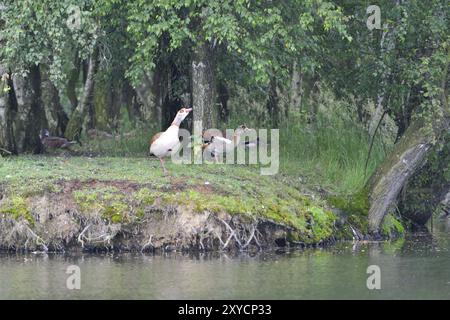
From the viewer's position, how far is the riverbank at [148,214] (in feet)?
59.7

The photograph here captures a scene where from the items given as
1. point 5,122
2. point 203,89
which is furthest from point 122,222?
point 5,122

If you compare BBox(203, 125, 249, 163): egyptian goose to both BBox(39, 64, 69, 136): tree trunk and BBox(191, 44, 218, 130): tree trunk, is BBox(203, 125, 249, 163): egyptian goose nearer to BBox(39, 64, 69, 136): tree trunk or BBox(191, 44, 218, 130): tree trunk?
BBox(191, 44, 218, 130): tree trunk

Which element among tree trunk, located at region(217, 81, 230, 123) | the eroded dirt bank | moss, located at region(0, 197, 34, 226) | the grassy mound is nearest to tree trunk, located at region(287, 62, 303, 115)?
tree trunk, located at region(217, 81, 230, 123)

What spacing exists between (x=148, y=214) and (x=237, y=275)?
269cm

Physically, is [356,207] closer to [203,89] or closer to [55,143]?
[203,89]

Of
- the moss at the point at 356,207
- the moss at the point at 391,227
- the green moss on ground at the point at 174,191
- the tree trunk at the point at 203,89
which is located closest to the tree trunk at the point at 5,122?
the green moss on ground at the point at 174,191

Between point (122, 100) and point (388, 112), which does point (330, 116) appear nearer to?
point (388, 112)

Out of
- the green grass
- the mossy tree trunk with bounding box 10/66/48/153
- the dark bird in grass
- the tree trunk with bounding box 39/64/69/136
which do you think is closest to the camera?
the green grass

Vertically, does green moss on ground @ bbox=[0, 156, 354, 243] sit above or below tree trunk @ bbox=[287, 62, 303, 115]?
below

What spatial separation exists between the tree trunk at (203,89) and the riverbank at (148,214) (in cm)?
304

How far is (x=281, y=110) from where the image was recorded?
25.4 metres

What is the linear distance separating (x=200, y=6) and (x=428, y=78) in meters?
4.53

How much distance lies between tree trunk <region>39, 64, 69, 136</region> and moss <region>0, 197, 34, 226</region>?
1104 cm

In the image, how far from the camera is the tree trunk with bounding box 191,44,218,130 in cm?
2267
